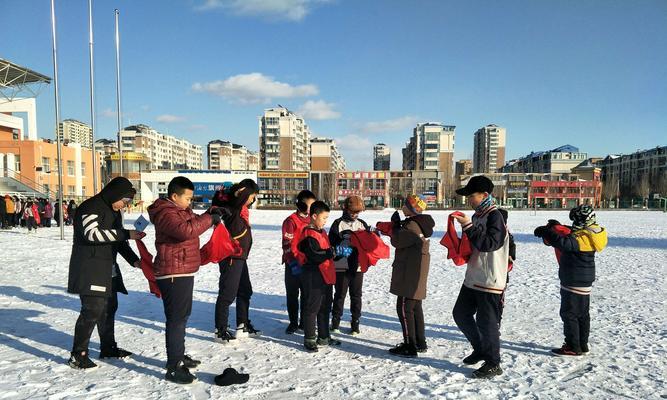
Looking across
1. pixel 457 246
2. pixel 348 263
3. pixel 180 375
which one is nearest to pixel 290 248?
pixel 348 263

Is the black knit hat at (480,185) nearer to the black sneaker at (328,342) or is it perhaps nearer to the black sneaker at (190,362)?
the black sneaker at (328,342)

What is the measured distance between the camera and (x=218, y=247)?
165 inches

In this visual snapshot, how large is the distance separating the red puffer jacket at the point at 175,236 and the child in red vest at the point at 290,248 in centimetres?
134

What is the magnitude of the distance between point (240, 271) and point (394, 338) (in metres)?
2.13

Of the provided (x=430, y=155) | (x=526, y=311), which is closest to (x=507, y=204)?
(x=430, y=155)

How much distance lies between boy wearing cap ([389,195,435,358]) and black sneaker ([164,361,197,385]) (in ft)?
7.09

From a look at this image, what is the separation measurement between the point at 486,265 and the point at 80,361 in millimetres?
4132

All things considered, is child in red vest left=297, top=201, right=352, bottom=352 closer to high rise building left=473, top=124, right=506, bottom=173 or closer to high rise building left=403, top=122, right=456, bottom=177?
high rise building left=403, top=122, right=456, bottom=177

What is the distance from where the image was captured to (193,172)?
65062mm

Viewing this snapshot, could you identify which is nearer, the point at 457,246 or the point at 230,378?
the point at 230,378

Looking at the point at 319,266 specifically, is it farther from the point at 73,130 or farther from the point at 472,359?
the point at 73,130

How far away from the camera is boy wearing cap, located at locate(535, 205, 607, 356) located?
4.01 metres

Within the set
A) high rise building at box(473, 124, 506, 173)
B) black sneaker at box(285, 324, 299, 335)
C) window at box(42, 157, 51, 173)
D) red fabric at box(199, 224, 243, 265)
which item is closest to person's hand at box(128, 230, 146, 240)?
red fabric at box(199, 224, 243, 265)

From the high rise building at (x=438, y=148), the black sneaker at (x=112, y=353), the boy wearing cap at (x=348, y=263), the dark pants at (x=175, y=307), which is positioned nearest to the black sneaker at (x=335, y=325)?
the boy wearing cap at (x=348, y=263)
